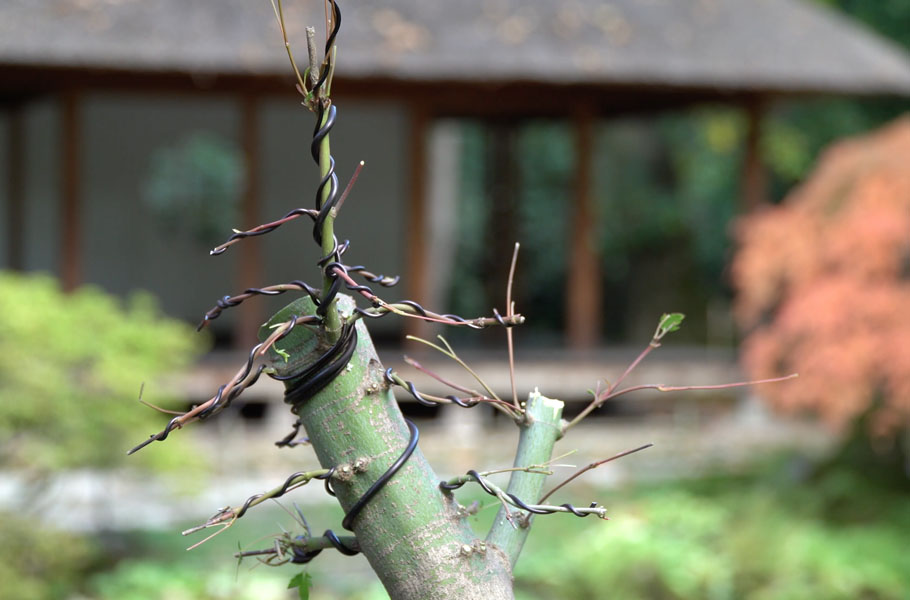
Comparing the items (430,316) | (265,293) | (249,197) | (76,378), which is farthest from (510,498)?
(249,197)

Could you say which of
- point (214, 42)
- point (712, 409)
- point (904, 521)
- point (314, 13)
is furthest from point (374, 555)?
point (712, 409)

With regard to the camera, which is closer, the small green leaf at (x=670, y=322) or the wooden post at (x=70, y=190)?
the small green leaf at (x=670, y=322)

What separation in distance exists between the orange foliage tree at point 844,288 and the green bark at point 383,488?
5766mm

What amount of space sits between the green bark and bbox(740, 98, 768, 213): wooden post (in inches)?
371

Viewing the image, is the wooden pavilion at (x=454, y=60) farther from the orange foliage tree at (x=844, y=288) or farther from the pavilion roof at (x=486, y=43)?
the orange foliage tree at (x=844, y=288)

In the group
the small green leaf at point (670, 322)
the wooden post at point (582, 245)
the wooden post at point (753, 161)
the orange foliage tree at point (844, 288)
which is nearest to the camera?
the small green leaf at point (670, 322)

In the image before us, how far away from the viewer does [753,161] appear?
9.96m

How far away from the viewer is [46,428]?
556 cm

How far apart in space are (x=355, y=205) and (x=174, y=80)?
4214 mm

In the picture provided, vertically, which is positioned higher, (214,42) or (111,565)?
(214,42)

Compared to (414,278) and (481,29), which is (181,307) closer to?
(414,278)

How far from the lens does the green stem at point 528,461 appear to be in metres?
1.04

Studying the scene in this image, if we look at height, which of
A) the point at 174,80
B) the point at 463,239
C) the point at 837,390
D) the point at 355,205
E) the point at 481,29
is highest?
the point at 481,29

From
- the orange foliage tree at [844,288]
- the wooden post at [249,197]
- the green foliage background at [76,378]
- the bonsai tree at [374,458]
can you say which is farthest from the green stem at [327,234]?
the wooden post at [249,197]
